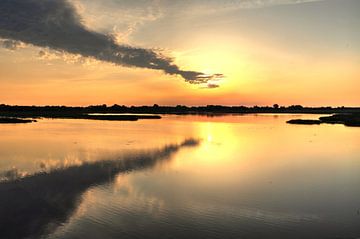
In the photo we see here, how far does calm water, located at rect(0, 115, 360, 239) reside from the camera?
10875 mm

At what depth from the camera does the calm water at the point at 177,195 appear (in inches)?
428

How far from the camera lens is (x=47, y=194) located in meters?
14.9

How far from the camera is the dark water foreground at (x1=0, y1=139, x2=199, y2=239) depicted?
11148 millimetres

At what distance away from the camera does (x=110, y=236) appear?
1010cm

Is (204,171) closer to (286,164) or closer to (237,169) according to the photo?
(237,169)

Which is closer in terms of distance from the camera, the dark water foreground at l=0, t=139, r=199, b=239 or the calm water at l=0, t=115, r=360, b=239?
the calm water at l=0, t=115, r=360, b=239

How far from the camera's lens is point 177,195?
14977 millimetres

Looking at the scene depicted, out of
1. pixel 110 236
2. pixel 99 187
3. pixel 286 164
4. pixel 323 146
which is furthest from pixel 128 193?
pixel 323 146

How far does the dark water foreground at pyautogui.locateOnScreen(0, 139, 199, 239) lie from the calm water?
0.04m

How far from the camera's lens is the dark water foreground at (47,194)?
11.1 m

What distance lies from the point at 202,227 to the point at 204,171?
965 centimetres

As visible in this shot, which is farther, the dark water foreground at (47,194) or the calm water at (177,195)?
the dark water foreground at (47,194)

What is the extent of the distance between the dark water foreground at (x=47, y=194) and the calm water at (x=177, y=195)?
39 mm

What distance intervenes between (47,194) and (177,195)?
584 centimetres
